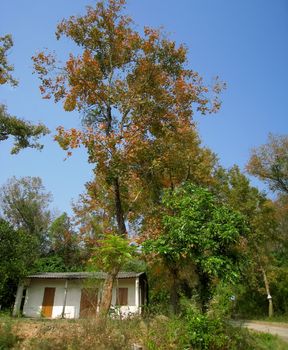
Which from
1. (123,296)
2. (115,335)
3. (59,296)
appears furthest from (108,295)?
(59,296)

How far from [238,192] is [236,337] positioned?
20155mm

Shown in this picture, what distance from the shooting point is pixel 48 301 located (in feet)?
83.7

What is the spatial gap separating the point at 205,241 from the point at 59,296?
1757 cm

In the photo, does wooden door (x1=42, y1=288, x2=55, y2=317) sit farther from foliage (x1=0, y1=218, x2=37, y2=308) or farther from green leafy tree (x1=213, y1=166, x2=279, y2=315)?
green leafy tree (x1=213, y1=166, x2=279, y2=315)

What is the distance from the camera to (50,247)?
36.3m

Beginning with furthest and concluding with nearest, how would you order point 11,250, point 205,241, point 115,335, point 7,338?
point 11,250
point 205,241
point 115,335
point 7,338

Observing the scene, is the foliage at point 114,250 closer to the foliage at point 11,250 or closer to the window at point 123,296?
the foliage at point 11,250

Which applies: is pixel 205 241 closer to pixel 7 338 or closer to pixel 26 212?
pixel 7 338

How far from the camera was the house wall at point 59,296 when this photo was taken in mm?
24875

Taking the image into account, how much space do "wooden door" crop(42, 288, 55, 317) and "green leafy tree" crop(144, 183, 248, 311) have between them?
51.3ft

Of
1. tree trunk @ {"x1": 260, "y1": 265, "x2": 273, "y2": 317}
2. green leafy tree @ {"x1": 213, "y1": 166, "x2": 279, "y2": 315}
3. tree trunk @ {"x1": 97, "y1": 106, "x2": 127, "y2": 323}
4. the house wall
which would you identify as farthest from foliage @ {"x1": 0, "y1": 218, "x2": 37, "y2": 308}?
tree trunk @ {"x1": 260, "y1": 265, "x2": 273, "y2": 317}

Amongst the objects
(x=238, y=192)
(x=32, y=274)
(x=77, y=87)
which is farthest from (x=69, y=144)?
(x=238, y=192)

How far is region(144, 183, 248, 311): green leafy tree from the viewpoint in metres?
12.0

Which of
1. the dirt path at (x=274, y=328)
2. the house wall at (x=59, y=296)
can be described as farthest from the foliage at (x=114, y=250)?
the house wall at (x=59, y=296)
